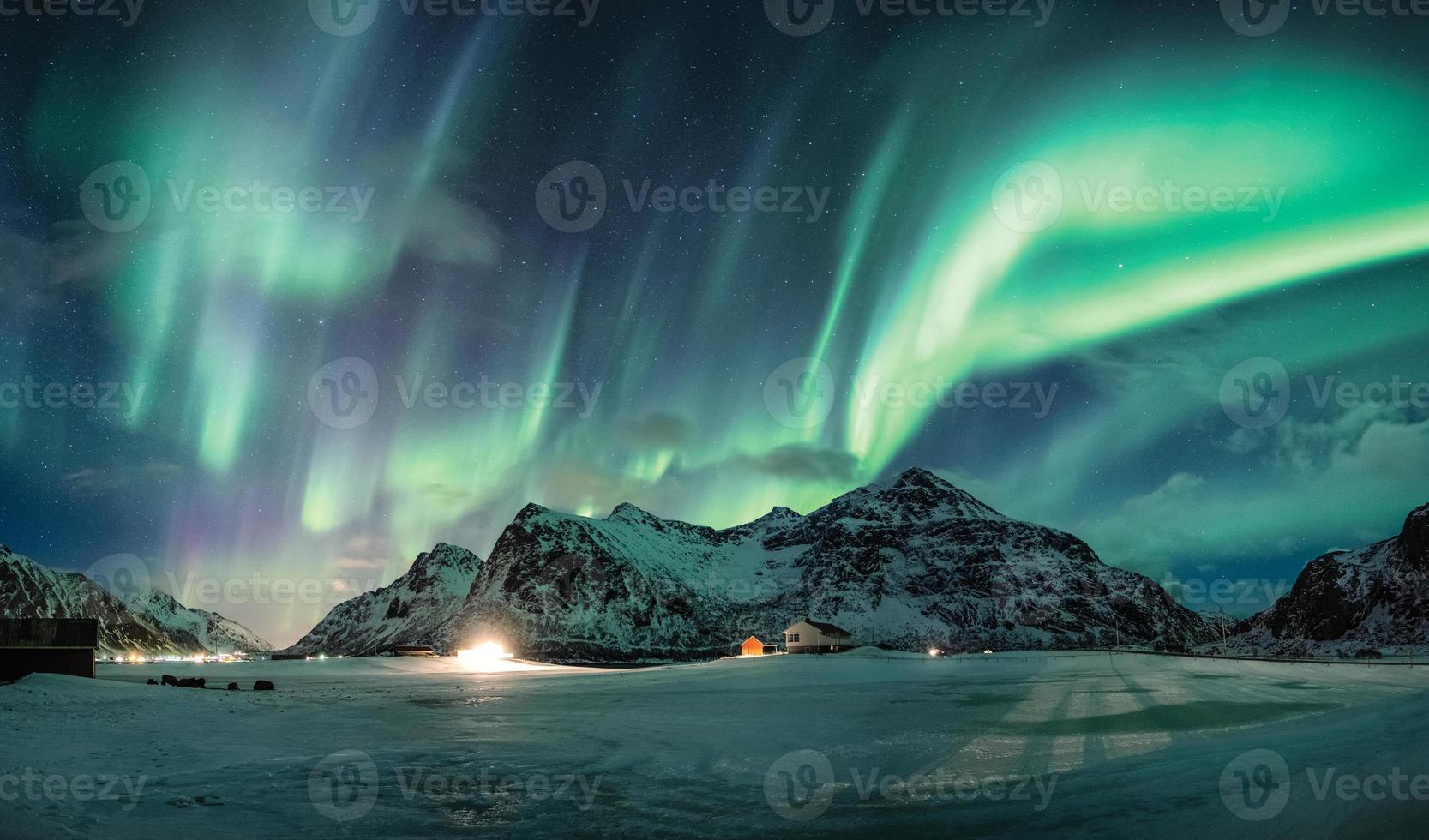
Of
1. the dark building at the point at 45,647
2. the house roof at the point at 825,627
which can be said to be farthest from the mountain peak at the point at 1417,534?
the dark building at the point at 45,647

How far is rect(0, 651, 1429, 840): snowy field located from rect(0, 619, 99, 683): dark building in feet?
31.5

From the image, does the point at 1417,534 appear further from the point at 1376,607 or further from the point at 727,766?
the point at 727,766

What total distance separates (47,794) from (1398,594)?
24009 centimetres

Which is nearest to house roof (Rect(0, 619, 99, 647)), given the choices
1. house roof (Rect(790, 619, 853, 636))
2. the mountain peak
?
house roof (Rect(790, 619, 853, 636))

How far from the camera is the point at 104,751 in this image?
18.5 m

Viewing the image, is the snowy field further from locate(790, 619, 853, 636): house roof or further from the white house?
locate(790, 619, 853, 636): house roof

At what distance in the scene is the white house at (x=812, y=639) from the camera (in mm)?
117312

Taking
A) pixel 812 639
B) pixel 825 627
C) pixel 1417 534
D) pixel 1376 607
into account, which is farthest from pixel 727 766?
pixel 1417 534

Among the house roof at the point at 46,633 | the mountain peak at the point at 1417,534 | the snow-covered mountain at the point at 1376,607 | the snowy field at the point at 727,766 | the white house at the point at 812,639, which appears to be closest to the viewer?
the snowy field at the point at 727,766

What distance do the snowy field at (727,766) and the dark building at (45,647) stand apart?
9600mm

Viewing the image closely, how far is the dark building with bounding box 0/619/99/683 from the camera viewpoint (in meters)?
39.1

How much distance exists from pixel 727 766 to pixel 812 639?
104543 mm

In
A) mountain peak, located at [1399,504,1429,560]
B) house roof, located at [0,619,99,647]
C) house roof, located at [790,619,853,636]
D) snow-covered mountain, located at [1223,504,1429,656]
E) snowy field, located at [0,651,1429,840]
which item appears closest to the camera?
snowy field, located at [0,651,1429,840]

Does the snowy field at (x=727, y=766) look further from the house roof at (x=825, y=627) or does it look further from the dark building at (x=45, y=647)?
the house roof at (x=825, y=627)
